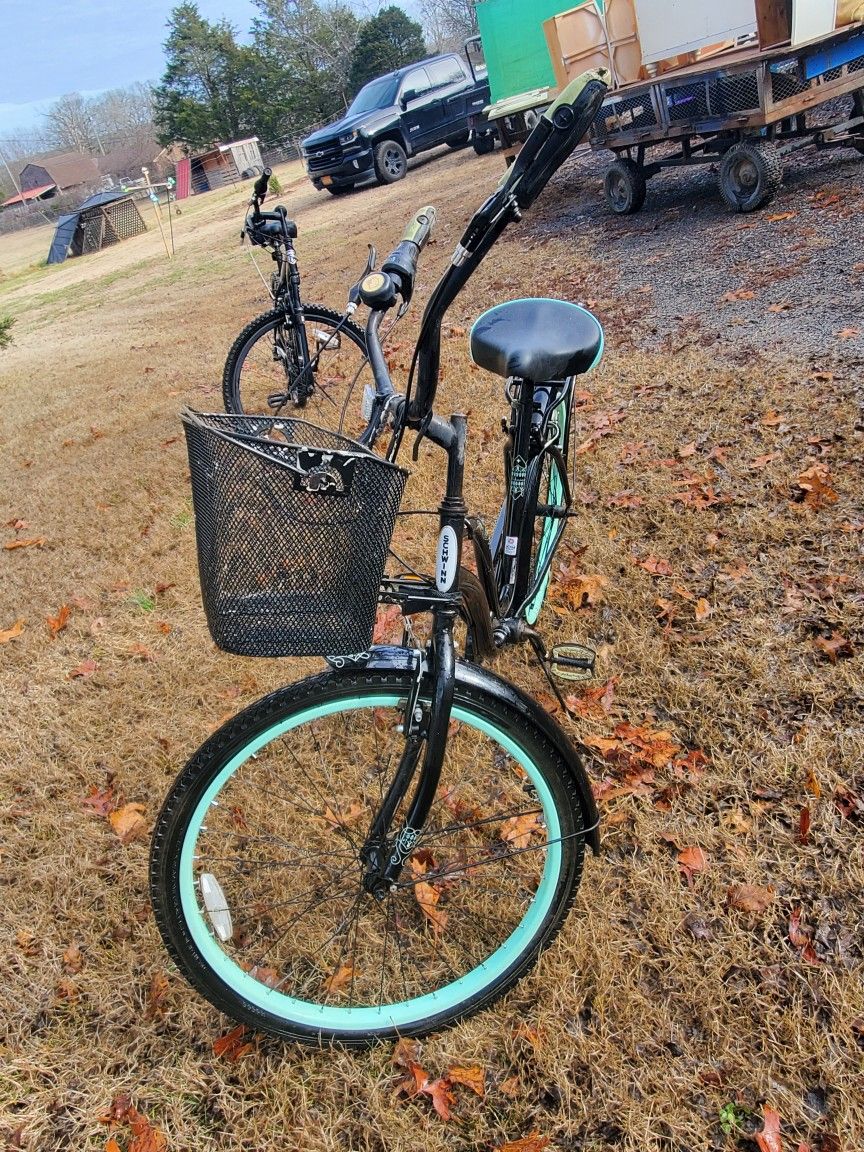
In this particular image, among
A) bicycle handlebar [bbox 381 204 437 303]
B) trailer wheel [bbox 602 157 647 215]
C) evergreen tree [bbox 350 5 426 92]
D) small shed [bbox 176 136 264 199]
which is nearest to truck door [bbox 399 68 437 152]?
trailer wheel [bbox 602 157 647 215]

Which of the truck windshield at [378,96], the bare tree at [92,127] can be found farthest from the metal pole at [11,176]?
the truck windshield at [378,96]

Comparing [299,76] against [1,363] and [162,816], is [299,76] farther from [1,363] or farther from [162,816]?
[162,816]

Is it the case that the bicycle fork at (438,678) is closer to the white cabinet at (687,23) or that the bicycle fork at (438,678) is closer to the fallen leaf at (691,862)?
the fallen leaf at (691,862)

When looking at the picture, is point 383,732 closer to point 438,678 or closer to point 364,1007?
point 364,1007

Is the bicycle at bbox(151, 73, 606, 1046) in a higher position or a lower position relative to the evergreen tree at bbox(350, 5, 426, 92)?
lower

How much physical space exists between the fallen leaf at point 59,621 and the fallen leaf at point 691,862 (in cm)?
318

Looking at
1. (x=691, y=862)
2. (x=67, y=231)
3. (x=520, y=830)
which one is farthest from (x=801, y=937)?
(x=67, y=231)

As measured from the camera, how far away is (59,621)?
3.82 m

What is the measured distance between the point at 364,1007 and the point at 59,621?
111 inches

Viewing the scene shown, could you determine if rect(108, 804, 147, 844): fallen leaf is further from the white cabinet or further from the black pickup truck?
the black pickup truck

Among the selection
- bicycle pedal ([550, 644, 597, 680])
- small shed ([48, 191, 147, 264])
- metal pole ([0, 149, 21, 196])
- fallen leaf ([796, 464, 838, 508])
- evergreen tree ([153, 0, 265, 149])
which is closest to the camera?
bicycle pedal ([550, 644, 597, 680])

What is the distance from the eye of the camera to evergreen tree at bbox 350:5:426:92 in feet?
113

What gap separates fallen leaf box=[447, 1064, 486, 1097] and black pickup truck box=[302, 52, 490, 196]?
59.3 ft

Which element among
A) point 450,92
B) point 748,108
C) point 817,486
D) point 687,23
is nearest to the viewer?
point 817,486
